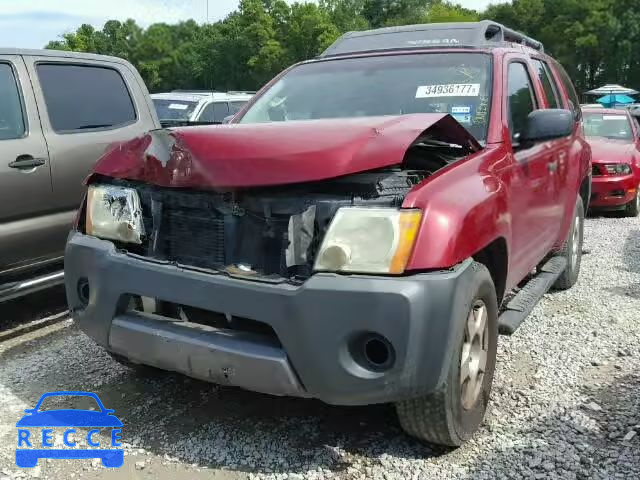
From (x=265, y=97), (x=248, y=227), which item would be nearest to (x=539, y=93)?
(x=265, y=97)

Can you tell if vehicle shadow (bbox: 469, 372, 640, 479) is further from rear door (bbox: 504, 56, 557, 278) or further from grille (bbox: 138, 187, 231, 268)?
grille (bbox: 138, 187, 231, 268)

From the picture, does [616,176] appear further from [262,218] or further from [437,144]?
[262,218]

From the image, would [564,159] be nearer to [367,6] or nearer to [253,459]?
[253,459]

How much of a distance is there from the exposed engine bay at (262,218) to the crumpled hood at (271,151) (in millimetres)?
94

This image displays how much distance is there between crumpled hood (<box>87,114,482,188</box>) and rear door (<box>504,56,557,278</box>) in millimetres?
724

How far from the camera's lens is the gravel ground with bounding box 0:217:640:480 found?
2742mm

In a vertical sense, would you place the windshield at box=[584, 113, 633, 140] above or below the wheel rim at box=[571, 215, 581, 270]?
above

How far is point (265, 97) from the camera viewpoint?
4270mm

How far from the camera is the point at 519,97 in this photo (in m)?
4.02

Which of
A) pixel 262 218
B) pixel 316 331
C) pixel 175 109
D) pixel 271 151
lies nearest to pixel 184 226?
pixel 262 218

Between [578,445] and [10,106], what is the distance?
12.9 ft

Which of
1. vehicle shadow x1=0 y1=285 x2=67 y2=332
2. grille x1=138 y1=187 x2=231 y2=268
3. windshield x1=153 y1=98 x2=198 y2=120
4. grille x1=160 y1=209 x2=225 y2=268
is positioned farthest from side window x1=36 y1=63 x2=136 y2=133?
windshield x1=153 y1=98 x2=198 y2=120

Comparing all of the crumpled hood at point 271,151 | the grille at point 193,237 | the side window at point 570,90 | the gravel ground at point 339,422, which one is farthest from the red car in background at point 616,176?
the grille at point 193,237

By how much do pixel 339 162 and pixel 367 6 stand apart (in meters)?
75.9
